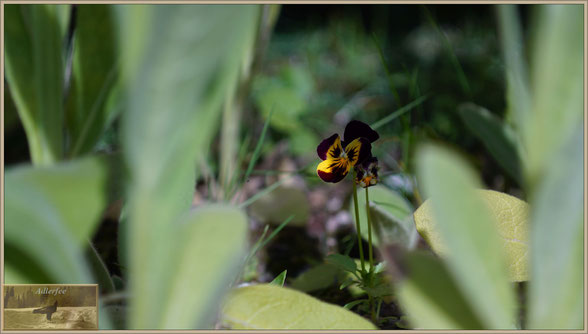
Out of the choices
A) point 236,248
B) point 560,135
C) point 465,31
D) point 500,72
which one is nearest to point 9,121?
point 236,248

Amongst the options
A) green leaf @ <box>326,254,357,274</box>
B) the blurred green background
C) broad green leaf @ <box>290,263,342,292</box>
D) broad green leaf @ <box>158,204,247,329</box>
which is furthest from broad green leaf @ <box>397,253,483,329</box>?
broad green leaf @ <box>290,263,342,292</box>

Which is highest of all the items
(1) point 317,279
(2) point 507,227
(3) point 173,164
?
(3) point 173,164

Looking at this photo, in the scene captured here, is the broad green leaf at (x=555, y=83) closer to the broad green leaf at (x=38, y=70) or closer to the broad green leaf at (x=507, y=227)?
the broad green leaf at (x=507, y=227)

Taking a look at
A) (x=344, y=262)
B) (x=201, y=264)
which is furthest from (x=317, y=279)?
(x=201, y=264)

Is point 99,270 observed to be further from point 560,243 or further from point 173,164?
point 560,243

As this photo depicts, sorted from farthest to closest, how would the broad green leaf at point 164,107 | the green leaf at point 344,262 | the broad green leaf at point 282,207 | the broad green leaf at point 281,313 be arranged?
the broad green leaf at point 282,207, the green leaf at point 344,262, the broad green leaf at point 281,313, the broad green leaf at point 164,107

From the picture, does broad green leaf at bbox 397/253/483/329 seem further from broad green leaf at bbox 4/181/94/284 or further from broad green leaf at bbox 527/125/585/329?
broad green leaf at bbox 4/181/94/284

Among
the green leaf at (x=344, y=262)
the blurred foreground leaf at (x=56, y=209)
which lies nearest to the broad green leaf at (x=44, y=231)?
the blurred foreground leaf at (x=56, y=209)
